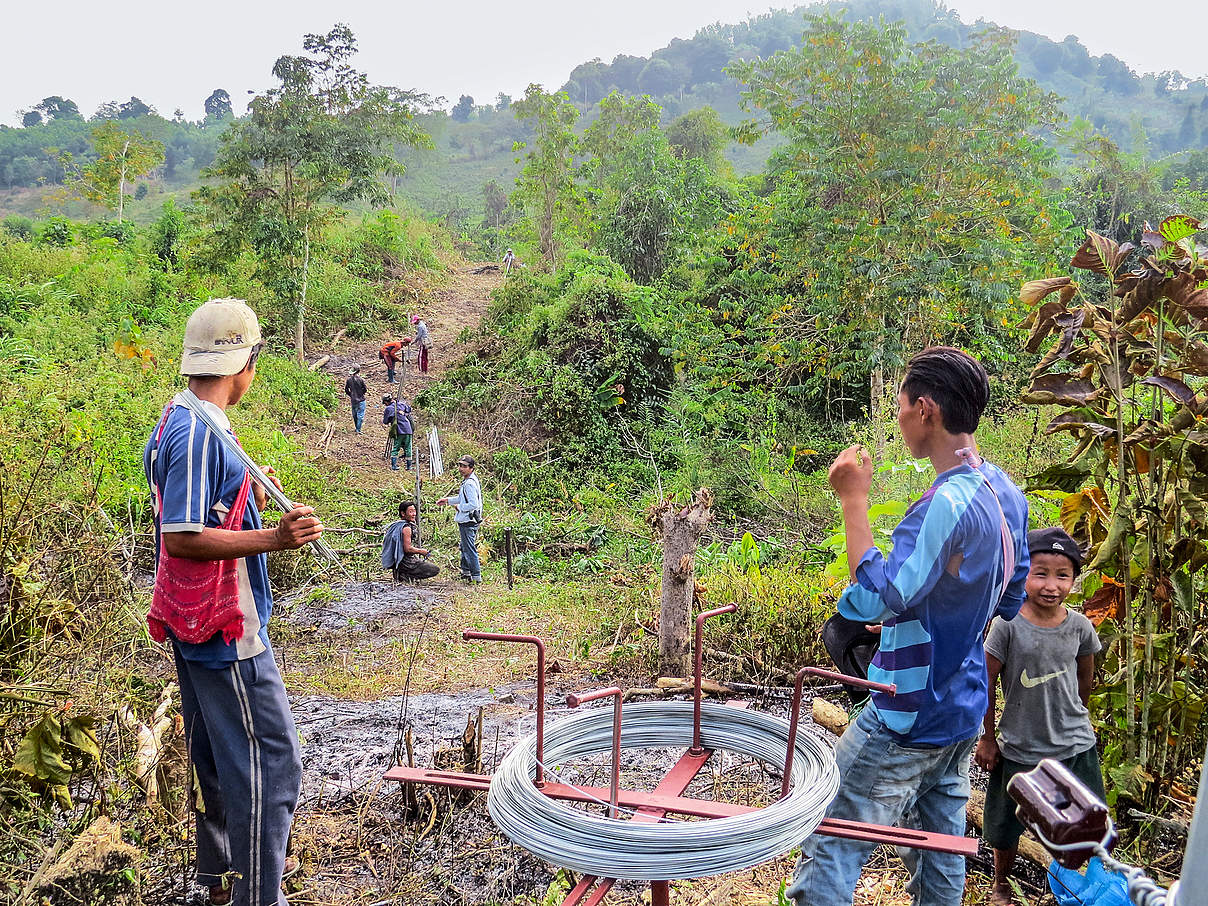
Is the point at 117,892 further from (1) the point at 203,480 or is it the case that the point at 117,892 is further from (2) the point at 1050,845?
(2) the point at 1050,845

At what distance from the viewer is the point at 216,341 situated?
2.47 meters

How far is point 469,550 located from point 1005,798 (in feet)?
25.0

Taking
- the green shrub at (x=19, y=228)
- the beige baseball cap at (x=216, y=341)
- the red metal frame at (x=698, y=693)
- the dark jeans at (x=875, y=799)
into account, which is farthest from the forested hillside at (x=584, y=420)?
the green shrub at (x=19, y=228)

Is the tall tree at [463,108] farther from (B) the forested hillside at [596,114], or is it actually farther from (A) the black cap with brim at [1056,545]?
(A) the black cap with brim at [1056,545]

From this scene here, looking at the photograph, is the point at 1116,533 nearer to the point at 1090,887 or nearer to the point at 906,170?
the point at 1090,887

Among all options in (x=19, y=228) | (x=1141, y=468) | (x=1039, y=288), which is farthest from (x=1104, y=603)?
(x=19, y=228)

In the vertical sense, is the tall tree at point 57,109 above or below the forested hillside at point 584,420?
above

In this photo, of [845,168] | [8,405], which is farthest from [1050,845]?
[845,168]

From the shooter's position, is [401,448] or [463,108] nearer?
[401,448]

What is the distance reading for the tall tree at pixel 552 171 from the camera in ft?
69.6

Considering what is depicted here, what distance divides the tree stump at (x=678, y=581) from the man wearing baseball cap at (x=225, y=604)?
312 centimetres

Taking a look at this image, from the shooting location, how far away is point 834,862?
2219 mm

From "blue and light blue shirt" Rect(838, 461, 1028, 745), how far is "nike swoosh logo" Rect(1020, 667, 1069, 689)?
0.72 meters

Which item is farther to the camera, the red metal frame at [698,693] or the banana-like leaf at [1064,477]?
the banana-like leaf at [1064,477]
